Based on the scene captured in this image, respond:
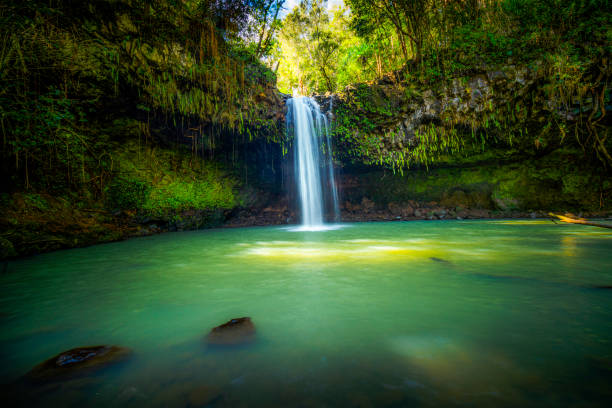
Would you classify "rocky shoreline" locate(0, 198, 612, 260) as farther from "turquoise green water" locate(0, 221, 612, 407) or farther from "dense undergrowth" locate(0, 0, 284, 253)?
"turquoise green water" locate(0, 221, 612, 407)

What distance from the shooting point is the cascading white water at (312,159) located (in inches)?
376

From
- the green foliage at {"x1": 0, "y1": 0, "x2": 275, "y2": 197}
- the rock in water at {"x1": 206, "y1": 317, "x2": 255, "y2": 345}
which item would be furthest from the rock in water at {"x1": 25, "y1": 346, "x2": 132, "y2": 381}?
the green foliage at {"x1": 0, "y1": 0, "x2": 275, "y2": 197}

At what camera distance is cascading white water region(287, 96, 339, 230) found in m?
9.54

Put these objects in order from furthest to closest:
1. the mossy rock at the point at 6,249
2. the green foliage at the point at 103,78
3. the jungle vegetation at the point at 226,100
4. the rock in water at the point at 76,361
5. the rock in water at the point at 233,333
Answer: the jungle vegetation at the point at 226,100 < the green foliage at the point at 103,78 < the mossy rock at the point at 6,249 < the rock in water at the point at 233,333 < the rock in water at the point at 76,361

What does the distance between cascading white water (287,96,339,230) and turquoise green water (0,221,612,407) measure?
21.8 feet

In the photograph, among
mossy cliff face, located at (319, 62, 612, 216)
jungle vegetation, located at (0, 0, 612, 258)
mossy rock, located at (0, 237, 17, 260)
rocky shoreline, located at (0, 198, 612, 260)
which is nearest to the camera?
mossy rock, located at (0, 237, 17, 260)

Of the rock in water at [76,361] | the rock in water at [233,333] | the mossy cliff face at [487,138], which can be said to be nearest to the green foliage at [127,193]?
the mossy cliff face at [487,138]

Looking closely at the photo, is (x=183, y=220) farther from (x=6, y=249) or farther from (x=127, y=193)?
(x=6, y=249)

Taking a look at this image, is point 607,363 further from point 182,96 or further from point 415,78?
point 415,78

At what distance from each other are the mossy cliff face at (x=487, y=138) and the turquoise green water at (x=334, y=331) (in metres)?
7.06

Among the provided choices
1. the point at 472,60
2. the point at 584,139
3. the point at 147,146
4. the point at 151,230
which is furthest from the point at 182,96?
the point at 584,139

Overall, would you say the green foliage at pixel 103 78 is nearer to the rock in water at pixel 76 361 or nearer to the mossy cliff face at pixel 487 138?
the mossy cliff face at pixel 487 138

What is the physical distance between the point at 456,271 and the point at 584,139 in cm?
1027

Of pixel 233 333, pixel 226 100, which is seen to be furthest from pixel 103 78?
pixel 233 333
